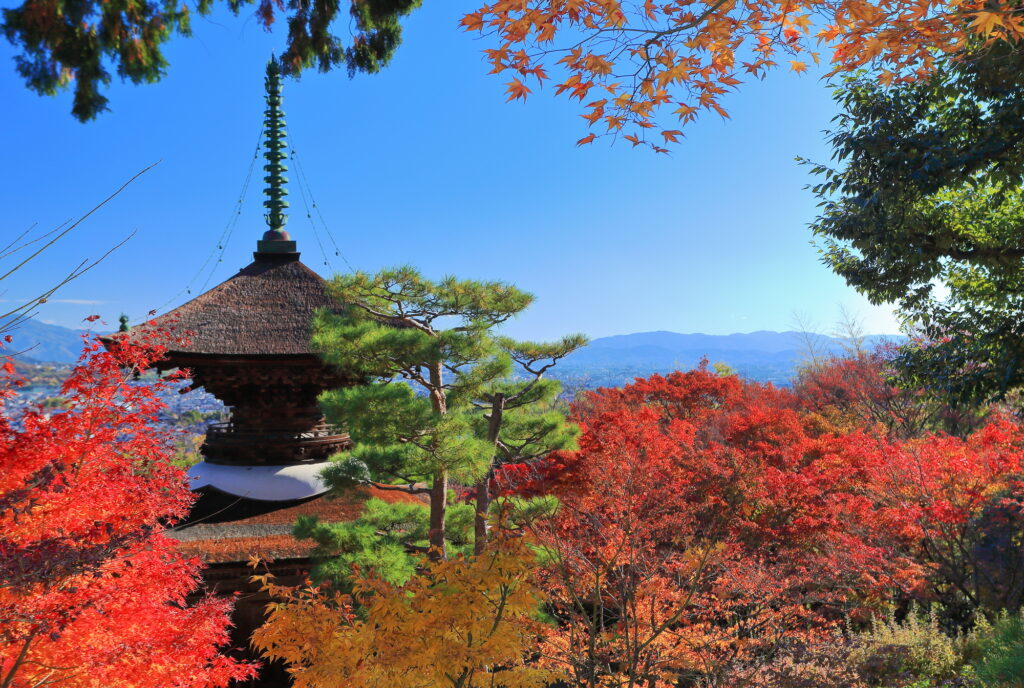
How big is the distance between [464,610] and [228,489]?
7.21 meters

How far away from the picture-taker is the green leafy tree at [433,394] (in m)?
7.54

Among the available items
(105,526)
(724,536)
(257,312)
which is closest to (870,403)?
(724,536)

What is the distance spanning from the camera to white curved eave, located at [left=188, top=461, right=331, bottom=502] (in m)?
9.61

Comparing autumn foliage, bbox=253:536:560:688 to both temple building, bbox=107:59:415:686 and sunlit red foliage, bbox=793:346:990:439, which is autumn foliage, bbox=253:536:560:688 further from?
sunlit red foliage, bbox=793:346:990:439

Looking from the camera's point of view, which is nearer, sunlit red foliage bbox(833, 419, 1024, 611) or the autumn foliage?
the autumn foliage

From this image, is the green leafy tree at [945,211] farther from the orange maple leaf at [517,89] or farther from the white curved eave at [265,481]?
the white curved eave at [265,481]

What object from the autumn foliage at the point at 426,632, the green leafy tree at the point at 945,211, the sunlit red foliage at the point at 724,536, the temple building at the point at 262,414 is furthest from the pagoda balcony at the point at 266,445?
the green leafy tree at the point at 945,211

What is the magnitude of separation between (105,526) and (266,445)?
5.65 meters

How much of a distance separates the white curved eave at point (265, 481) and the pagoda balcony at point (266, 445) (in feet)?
0.47

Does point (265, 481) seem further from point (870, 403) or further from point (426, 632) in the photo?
point (870, 403)

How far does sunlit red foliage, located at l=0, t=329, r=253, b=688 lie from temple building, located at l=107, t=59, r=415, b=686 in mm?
3141

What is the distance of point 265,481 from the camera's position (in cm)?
965

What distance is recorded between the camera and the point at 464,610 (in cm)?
Answer: 371

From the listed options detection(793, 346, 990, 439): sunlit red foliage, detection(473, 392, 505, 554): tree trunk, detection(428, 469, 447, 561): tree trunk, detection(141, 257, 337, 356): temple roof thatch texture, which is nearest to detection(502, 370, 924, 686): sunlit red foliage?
detection(473, 392, 505, 554): tree trunk
